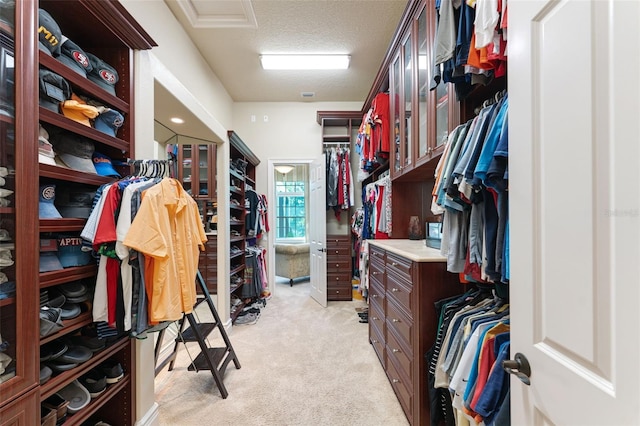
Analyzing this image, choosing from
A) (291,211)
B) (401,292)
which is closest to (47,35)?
(401,292)

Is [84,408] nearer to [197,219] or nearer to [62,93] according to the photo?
[197,219]

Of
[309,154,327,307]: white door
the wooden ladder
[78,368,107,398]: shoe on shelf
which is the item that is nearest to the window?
[309,154,327,307]: white door

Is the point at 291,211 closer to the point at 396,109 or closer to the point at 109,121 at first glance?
the point at 396,109

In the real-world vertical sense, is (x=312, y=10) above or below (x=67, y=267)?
above

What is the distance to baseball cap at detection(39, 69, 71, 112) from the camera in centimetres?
105

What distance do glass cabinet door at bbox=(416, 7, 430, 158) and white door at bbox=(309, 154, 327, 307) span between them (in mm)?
1917

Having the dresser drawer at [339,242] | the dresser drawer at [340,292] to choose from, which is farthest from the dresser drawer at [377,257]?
the dresser drawer at [340,292]

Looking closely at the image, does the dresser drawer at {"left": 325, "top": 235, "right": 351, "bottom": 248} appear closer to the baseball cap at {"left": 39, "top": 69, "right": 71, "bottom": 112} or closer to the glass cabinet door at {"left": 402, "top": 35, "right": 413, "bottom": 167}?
the glass cabinet door at {"left": 402, "top": 35, "right": 413, "bottom": 167}

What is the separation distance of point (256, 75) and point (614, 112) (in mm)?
3610

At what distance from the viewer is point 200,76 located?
9.20 feet

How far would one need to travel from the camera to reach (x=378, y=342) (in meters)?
2.25

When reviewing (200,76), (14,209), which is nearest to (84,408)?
(14,209)

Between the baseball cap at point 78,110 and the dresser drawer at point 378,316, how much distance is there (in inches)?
86.6

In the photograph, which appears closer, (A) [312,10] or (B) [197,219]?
(B) [197,219]
